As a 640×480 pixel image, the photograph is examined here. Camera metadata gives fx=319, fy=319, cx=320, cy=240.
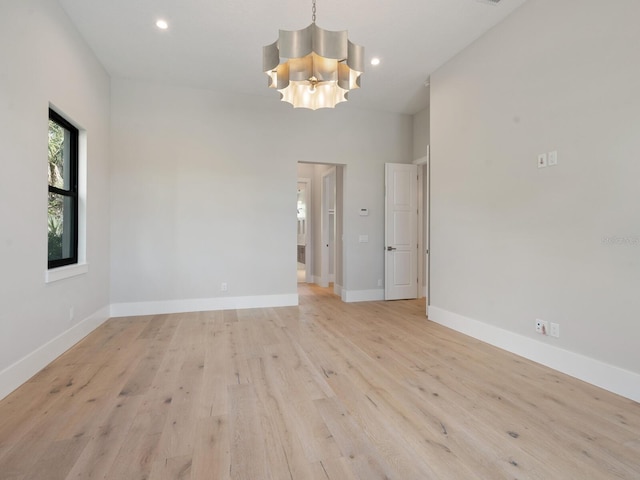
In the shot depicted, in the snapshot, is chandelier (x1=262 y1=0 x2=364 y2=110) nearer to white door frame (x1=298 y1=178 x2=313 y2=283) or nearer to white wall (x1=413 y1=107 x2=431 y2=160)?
white wall (x1=413 y1=107 x2=431 y2=160)

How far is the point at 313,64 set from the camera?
207 centimetres

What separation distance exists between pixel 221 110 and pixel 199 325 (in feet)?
10.3

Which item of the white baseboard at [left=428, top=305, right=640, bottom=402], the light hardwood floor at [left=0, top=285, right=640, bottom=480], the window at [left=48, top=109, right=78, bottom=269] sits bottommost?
the light hardwood floor at [left=0, top=285, right=640, bottom=480]

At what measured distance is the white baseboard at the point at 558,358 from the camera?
226 cm

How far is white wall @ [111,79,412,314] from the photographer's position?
14.8 ft

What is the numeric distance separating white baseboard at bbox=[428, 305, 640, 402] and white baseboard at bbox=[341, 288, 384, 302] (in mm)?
1789

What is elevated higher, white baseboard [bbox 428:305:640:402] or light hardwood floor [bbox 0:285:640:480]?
white baseboard [bbox 428:305:640:402]

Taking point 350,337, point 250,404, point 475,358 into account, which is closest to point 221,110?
point 350,337

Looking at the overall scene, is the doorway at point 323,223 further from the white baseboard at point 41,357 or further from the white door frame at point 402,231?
the white baseboard at point 41,357

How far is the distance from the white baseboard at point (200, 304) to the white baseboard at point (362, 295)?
90cm

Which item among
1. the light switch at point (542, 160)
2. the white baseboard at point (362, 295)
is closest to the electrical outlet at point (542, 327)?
the light switch at point (542, 160)

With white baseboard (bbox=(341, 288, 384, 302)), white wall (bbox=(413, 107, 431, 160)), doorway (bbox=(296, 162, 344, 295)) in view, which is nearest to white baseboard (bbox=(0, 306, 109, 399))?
white baseboard (bbox=(341, 288, 384, 302))

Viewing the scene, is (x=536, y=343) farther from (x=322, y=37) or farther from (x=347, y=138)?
(x=347, y=138)

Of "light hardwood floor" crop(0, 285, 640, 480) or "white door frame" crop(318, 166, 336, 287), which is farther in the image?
"white door frame" crop(318, 166, 336, 287)
